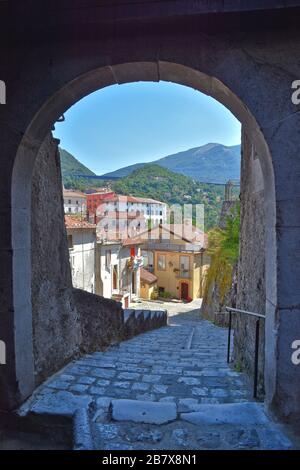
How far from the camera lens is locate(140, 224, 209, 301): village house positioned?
34094 millimetres

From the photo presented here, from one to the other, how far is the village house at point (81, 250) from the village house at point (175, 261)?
12363 mm

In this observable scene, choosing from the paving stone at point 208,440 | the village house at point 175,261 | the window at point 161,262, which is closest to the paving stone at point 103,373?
the paving stone at point 208,440

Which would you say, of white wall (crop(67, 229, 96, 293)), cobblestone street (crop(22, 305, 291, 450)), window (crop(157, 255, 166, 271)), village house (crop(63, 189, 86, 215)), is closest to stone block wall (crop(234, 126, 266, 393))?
cobblestone street (crop(22, 305, 291, 450))

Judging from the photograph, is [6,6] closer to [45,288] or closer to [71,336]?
[45,288]

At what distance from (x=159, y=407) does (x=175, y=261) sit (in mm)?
32574

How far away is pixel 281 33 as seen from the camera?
225 centimetres

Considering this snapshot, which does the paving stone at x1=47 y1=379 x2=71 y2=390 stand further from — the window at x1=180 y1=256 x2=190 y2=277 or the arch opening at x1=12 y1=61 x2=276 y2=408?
the window at x1=180 y1=256 x2=190 y2=277

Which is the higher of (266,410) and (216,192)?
(216,192)

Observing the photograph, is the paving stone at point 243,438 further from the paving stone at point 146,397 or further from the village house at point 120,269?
the village house at point 120,269

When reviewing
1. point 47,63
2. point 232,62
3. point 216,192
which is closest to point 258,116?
point 232,62

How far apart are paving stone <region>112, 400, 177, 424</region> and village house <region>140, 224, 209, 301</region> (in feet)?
100
